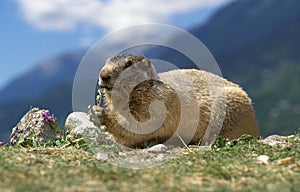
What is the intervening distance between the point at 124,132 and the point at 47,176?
4.26m

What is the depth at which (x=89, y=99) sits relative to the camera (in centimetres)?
1018

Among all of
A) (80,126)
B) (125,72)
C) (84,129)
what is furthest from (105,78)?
(80,126)

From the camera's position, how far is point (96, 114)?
32.5 feet

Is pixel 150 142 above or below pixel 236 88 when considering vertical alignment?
below

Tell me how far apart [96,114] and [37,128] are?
139 centimetres

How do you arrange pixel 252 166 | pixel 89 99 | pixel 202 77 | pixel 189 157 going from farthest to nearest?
pixel 202 77 < pixel 89 99 < pixel 189 157 < pixel 252 166

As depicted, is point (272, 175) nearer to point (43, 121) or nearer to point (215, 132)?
point (215, 132)

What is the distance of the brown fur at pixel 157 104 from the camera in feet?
31.3

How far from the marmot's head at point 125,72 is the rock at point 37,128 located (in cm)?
182

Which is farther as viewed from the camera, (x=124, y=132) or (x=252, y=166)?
(x=124, y=132)

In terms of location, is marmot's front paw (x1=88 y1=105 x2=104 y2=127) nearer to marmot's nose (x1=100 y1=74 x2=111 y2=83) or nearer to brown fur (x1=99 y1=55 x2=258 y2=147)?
brown fur (x1=99 y1=55 x2=258 y2=147)

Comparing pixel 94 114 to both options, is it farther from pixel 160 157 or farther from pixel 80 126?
pixel 160 157

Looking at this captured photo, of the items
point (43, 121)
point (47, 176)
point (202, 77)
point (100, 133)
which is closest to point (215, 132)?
point (202, 77)

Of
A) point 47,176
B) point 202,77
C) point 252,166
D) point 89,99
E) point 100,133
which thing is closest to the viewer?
point 47,176
